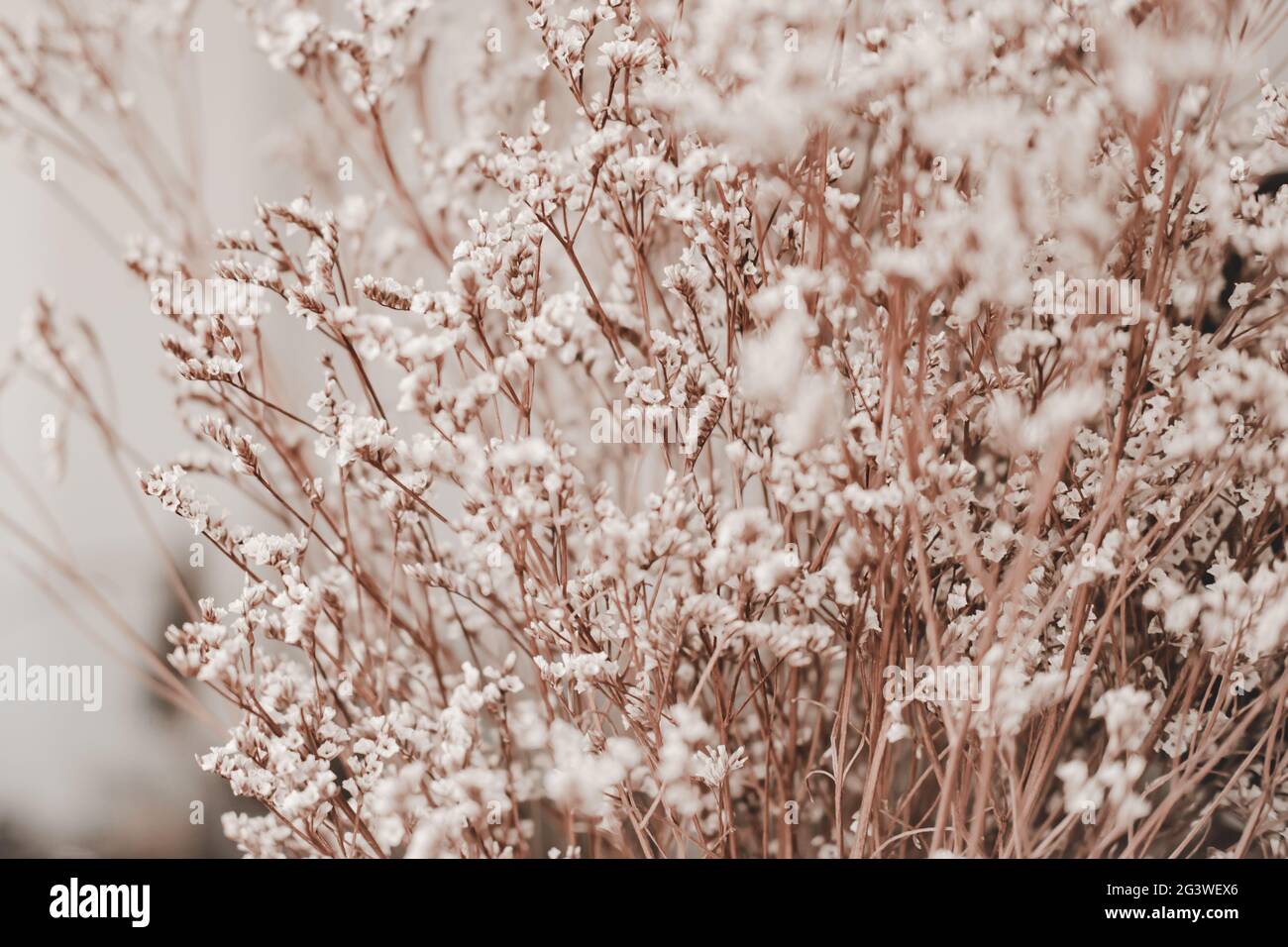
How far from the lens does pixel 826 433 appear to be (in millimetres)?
442

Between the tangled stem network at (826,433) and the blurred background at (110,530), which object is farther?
the blurred background at (110,530)

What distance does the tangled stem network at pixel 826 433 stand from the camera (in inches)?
16.6

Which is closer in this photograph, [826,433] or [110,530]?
[826,433]

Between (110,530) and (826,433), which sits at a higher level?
(110,530)

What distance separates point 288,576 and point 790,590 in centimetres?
30

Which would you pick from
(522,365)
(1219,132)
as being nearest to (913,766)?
(522,365)

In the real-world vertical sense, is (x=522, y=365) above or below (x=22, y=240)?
below

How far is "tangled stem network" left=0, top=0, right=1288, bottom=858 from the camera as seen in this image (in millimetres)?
421

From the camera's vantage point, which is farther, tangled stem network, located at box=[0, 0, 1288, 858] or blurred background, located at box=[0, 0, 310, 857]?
blurred background, located at box=[0, 0, 310, 857]

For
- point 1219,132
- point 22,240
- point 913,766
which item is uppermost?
point 22,240

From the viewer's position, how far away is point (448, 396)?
44 centimetres
